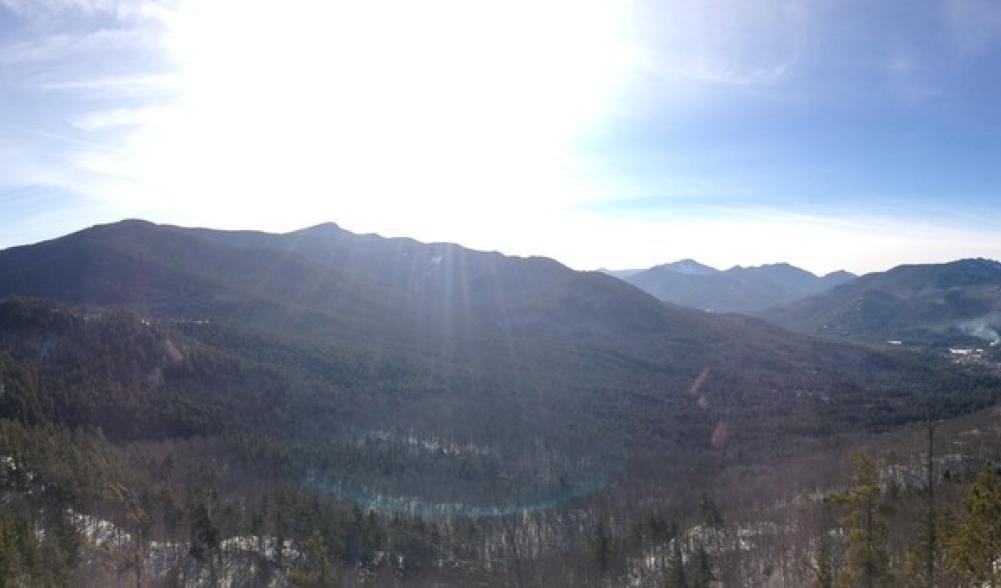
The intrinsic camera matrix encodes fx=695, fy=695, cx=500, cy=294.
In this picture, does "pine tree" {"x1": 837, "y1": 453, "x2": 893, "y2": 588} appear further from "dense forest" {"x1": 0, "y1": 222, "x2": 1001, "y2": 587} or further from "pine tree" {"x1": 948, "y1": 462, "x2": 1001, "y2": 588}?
"pine tree" {"x1": 948, "y1": 462, "x2": 1001, "y2": 588}

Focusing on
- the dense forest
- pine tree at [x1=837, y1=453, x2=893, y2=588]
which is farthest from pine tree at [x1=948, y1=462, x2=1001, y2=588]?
pine tree at [x1=837, y1=453, x2=893, y2=588]

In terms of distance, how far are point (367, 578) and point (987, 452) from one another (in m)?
99.0

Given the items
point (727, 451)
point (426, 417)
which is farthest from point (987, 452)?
point (426, 417)

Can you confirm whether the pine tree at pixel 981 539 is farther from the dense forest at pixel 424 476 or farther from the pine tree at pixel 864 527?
the pine tree at pixel 864 527

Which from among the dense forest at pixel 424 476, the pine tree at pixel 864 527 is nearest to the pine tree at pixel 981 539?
the dense forest at pixel 424 476

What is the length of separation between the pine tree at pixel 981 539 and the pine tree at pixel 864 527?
2.45 metres

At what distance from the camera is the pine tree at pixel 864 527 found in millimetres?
24516

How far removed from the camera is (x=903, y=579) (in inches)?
1249

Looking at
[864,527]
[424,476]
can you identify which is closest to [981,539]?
[864,527]

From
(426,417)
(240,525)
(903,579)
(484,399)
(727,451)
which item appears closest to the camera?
(903,579)

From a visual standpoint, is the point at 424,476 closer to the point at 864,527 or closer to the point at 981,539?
the point at 864,527

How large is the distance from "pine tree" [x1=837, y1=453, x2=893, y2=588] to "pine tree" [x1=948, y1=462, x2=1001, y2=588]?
245cm

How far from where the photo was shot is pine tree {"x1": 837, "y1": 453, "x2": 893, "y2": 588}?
24516 mm

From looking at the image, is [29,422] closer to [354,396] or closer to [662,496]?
[354,396]
